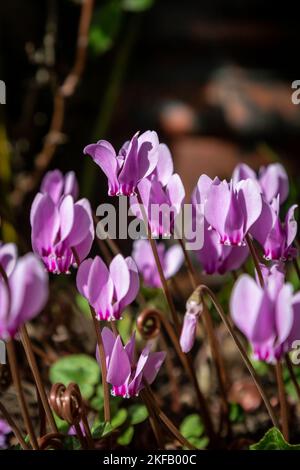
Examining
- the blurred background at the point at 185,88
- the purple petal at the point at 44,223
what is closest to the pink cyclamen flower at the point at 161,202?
the purple petal at the point at 44,223

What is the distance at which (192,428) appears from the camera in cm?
108

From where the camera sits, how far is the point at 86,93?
258 centimetres

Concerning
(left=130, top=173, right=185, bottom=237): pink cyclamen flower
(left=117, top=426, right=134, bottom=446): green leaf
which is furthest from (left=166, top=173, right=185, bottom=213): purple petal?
(left=117, top=426, right=134, bottom=446): green leaf

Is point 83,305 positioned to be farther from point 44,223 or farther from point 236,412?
point 44,223

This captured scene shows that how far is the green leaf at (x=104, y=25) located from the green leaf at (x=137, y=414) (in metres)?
0.95

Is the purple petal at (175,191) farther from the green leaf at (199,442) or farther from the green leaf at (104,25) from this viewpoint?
the green leaf at (104,25)

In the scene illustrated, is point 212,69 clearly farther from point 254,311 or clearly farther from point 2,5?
point 254,311

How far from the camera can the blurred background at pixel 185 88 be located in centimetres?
215

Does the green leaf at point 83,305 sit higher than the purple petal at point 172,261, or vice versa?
the purple petal at point 172,261

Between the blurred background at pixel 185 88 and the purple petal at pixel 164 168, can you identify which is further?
the blurred background at pixel 185 88

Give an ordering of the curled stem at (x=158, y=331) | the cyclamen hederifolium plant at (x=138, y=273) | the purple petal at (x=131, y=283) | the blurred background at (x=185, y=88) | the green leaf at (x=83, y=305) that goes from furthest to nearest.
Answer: the blurred background at (x=185, y=88)
the green leaf at (x=83, y=305)
the curled stem at (x=158, y=331)
the purple petal at (x=131, y=283)
the cyclamen hederifolium plant at (x=138, y=273)

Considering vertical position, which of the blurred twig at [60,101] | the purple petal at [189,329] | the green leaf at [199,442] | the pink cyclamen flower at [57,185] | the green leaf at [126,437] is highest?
the blurred twig at [60,101]

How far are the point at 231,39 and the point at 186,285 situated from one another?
0.70m
